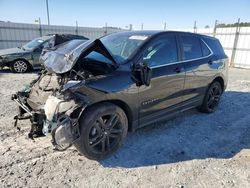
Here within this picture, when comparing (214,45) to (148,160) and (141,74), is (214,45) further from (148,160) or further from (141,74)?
(148,160)

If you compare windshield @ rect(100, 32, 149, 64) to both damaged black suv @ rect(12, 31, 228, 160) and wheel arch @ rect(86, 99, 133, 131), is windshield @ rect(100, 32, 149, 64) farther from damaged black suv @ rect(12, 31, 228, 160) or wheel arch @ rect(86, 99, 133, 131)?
wheel arch @ rect(86, 99, 133, 131)

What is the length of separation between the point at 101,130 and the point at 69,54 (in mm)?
1127

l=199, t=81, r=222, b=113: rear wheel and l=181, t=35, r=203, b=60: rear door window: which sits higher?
l=181, t=35, r=203, b=60: rear door window

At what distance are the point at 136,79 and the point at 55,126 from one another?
1.31m

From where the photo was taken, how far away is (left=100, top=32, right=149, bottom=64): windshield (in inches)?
144

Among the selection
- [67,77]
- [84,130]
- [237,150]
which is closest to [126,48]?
[67,77]

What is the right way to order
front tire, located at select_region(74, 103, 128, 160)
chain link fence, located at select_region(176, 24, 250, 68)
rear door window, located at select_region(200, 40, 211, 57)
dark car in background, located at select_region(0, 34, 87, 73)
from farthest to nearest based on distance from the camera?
chain link fence, located at select_region(176, 24, 250, 68)
dark car in background, located at select_region(0, 34, 87, 73)
rear door window, located at select_region(200, 40, 211, 57)
front tire, located at select_region(74, 103, 128, 160)

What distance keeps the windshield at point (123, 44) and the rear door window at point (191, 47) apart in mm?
900

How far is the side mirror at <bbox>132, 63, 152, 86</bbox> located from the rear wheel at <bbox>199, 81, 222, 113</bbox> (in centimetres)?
223

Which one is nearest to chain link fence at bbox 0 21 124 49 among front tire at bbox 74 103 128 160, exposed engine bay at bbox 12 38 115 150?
exposed engine bay at bbox 12 38 115 150

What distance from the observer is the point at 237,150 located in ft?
12.5

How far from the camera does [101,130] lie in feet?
10.7

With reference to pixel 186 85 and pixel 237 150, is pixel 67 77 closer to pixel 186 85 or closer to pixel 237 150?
pixel 186 85

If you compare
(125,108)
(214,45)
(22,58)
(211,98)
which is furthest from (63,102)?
(22,58)
